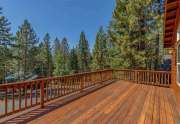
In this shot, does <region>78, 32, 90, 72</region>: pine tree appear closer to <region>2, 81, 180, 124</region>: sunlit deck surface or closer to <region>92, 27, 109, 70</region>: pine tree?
<region>92, 27, 109, 70</region>: pine tree

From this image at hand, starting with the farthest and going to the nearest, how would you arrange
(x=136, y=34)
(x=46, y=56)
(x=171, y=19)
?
1. (x=46, y=56)
2. (x=136, y=34)
3. (x=171, y=19)

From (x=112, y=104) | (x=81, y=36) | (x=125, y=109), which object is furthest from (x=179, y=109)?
(x=81, y=36)

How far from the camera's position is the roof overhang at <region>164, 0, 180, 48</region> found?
6.30m

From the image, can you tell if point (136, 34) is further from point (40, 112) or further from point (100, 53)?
point (100, 53)

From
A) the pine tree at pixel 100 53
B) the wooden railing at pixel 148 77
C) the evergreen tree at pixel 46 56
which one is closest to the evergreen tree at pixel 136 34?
the wooden railing at pixel 148 77

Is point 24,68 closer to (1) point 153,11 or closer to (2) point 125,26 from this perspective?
(2) point 125,26

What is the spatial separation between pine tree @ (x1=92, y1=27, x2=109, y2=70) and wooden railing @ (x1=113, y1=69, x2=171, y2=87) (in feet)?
72.0

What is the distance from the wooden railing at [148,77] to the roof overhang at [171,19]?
2084 mm

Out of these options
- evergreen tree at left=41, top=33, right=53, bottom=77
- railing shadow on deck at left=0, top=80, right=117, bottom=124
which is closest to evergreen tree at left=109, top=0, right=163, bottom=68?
railing shadow on deck at left=0, top=80, right=117, bottom=124

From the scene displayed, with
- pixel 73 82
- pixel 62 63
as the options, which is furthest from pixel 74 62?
pixel 73 82

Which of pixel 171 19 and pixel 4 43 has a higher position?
pixel 4 43

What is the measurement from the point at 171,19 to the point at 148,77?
16.6 ft

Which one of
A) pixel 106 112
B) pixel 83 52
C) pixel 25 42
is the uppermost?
pixel 25 42

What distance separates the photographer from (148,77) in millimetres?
11859
